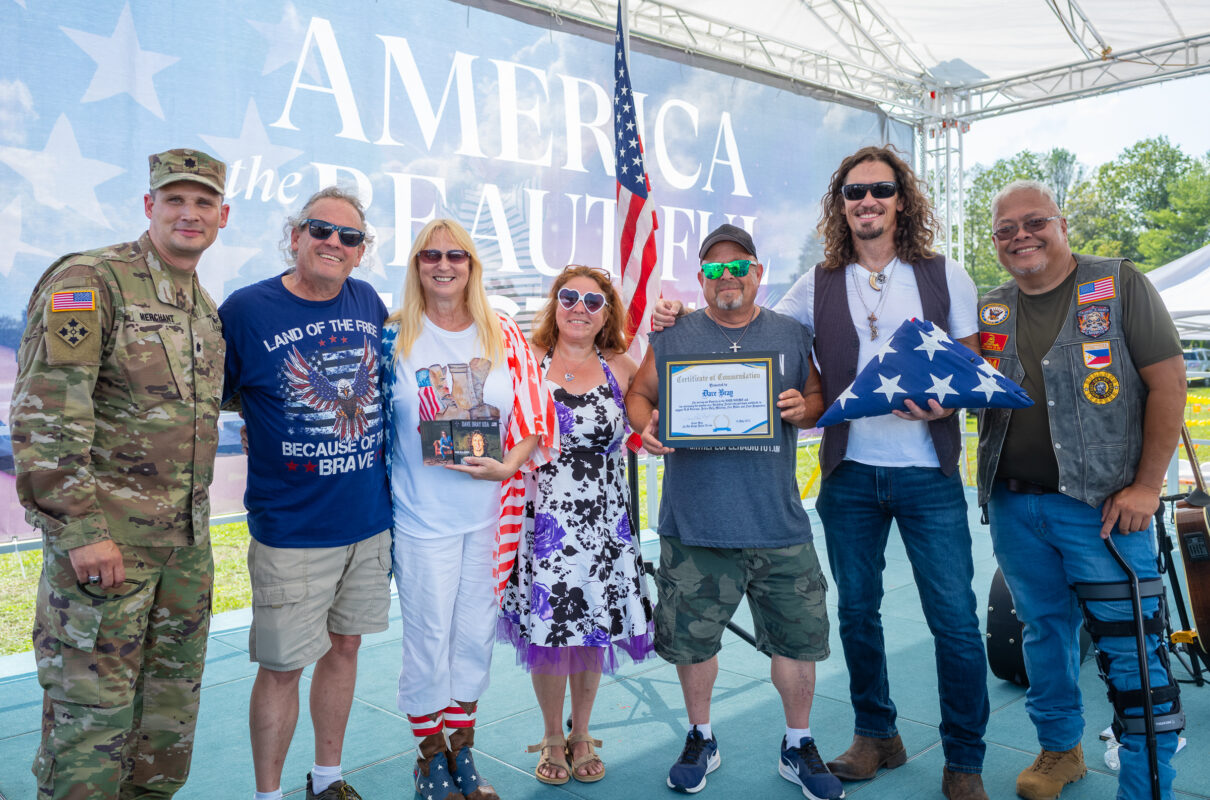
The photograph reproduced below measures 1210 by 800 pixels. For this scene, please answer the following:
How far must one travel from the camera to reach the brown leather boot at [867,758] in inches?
126

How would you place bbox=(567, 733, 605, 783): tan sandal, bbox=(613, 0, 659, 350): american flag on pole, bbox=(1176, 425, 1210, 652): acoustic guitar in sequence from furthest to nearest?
bbox=(613, 0, 659, 350): american flag on pole, bbox=(1176, 425, 1210, 652): acoustic guitar, bbox=(567, 733, 605, 783): tan sandal

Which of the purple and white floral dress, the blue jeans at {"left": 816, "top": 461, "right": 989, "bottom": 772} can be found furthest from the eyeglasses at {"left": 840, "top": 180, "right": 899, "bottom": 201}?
the purple and white floral dress

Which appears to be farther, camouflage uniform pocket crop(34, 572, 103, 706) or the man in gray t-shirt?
the man in gray t-shirt

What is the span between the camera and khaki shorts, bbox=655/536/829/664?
9.87ft

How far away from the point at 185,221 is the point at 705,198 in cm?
671

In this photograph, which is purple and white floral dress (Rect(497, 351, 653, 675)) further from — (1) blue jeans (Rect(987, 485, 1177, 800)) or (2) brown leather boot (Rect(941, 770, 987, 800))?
(1) blue jeans (Rect(987, 485, 1177, 800))

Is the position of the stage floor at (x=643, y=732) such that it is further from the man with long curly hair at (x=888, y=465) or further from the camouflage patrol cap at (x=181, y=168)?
the camouflage patrol cap at (x=181, y=168)

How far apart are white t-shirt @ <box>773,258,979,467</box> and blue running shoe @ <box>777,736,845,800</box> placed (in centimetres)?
113

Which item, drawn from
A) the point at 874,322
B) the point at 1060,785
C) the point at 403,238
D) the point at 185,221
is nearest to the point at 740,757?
the point at 1060,785

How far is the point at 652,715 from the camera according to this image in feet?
13.0

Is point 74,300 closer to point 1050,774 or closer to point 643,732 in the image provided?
point 643,732

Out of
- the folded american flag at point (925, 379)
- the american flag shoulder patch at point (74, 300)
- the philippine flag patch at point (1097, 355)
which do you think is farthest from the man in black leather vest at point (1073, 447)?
the american flag shoulder patch at point (74, 300)

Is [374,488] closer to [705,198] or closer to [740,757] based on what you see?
[740,757]

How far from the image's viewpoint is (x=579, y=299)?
3201mm
